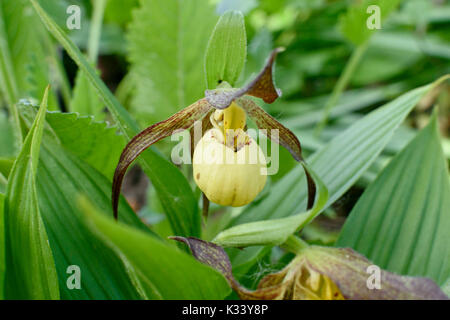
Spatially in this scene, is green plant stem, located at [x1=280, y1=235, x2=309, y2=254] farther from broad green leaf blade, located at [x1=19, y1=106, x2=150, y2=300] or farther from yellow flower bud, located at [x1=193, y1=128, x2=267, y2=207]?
broad green leaf blade, located at [x1=19, y1=106, x2=150, y2=300]

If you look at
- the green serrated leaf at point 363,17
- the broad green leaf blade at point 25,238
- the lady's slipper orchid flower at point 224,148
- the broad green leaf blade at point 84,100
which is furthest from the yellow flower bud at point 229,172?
the green serrated leaf at point 363,17

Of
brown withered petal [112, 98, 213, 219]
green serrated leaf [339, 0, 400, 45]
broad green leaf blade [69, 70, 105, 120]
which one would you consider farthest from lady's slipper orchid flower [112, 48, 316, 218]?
green serrated leaf [339, 0, 400, 45]

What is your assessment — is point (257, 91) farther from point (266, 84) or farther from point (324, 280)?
point (324, 280)

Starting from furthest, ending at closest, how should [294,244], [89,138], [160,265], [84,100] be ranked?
1. [84,100]
2. [89,138]
3. [294,244]
4. [160,265]

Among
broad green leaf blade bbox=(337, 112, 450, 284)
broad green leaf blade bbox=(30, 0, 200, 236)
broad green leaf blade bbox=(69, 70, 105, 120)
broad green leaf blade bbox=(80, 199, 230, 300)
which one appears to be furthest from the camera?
broad green leaf blade bbox=(69, 70, 105, 120)

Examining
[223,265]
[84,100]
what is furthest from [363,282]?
[84,100]

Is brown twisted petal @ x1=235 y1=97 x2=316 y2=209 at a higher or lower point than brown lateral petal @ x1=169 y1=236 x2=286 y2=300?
higher

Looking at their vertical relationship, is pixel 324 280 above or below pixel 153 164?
below

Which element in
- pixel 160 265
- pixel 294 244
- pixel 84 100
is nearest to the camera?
pixel 160 265
